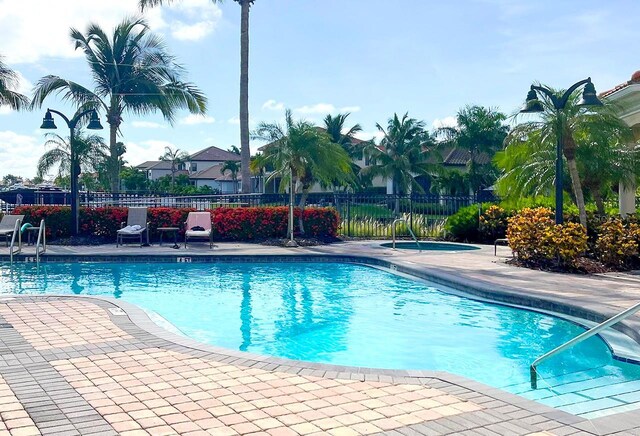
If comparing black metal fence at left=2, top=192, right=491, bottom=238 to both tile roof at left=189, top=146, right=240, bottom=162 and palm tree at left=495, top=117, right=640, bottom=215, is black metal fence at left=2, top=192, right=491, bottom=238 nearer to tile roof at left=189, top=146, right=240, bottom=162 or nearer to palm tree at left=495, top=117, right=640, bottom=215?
palm tree at left=495, top=117, right=640, bottom=215

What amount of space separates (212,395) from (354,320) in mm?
4796

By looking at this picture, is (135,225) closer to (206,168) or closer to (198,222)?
(198,222)

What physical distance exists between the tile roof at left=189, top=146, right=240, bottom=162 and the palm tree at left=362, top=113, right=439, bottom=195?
49.0 m

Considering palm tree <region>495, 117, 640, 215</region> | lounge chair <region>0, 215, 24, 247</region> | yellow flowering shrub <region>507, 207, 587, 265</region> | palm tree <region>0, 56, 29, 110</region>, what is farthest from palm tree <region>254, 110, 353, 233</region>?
palm tree <region>0, 56, 29, 110</region>

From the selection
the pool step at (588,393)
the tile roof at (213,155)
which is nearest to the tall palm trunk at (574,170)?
the pool step at (588,393)

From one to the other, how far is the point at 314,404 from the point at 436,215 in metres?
17.0

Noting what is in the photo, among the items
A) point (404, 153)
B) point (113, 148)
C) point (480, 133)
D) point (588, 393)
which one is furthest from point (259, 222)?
point (480, 133)

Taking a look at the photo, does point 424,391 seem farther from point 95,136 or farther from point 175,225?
point 95,136

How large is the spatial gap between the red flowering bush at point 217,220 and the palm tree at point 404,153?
2413 cm

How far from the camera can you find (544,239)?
41.4 feet

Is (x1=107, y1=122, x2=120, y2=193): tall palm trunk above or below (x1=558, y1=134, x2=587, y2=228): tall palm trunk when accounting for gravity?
above

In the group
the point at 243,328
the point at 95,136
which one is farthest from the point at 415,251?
the point at 95,136

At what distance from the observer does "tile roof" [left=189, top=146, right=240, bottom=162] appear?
Result: 92562 millimetres

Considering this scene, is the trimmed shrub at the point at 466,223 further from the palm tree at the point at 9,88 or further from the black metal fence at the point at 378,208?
the palm tree at the point at 9,88
